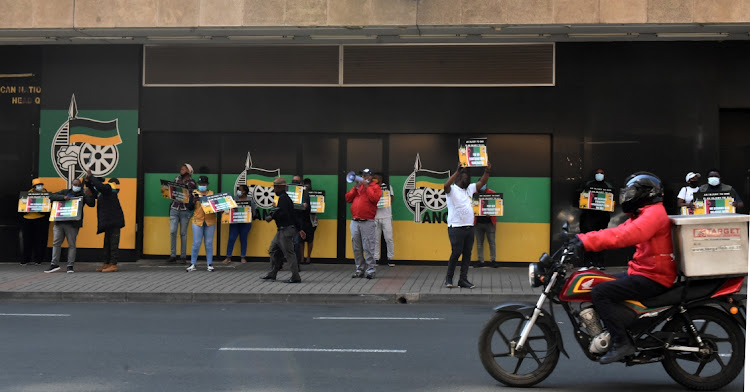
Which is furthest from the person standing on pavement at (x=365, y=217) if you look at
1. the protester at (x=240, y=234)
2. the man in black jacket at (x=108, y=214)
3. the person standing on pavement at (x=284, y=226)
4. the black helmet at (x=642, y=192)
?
A: the black helmet at (x=642, y=192)

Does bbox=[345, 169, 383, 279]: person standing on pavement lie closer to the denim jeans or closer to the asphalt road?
the denim jeans

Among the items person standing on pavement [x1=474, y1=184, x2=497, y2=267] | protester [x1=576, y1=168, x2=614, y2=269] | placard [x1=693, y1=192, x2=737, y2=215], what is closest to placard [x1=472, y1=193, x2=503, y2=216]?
person standing on pavement [x1=474, y1=184, x2=497, y2=267]

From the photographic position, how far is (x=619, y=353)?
6.67 meters

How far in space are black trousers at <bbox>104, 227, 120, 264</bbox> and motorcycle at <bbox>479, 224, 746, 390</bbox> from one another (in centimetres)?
1120

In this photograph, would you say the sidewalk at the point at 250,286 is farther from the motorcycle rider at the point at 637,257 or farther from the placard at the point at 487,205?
the motorcycle rider at the point at 637,257

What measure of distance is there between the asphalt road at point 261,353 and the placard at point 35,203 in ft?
17.8

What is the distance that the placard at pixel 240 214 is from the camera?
1744cm

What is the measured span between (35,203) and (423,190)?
26.0 ft

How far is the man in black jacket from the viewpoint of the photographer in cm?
1609

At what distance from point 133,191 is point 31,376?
37.1 ft

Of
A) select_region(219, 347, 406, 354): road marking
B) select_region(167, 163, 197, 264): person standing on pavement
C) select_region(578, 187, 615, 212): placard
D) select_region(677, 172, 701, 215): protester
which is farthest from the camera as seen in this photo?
select_region(167, 163, 197, 264): person standing on pavement

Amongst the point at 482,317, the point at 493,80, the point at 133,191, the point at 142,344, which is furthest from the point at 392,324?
the point at 133,191

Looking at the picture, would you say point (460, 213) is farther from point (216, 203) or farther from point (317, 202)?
point (216, 203)

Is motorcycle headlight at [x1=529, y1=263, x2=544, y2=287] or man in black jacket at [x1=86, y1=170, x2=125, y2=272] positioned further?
man in black jacket at [x1=86, y1=170, x2=125, y2=272]
